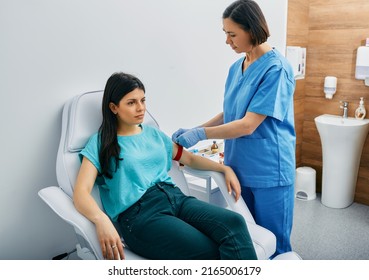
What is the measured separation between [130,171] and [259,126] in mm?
561

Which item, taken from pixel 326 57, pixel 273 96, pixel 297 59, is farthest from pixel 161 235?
pixel 326 57

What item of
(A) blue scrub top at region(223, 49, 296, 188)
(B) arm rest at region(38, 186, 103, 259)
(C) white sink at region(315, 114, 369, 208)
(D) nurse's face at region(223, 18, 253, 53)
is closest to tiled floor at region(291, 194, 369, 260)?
(C) white sink at region(315, 114, 369, 208)

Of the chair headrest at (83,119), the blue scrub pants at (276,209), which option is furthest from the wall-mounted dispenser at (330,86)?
the chair headrest at (83,119)

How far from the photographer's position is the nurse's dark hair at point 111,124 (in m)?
1.32

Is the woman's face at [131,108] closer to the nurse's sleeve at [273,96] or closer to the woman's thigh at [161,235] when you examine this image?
the woman's thigh at [161,235]

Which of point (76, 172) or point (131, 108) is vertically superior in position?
point (131, 108)

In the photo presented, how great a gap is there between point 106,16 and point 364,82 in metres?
1.96

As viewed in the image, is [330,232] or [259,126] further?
[330,232]

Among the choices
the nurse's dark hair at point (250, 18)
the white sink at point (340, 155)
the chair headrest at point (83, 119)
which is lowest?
the white sink at point (340, 155)

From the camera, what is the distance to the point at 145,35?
1.73 m

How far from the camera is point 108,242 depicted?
3.68ft

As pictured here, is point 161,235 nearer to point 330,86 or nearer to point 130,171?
point 130,171

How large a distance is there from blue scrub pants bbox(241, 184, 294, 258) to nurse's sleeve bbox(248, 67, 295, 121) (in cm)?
32
